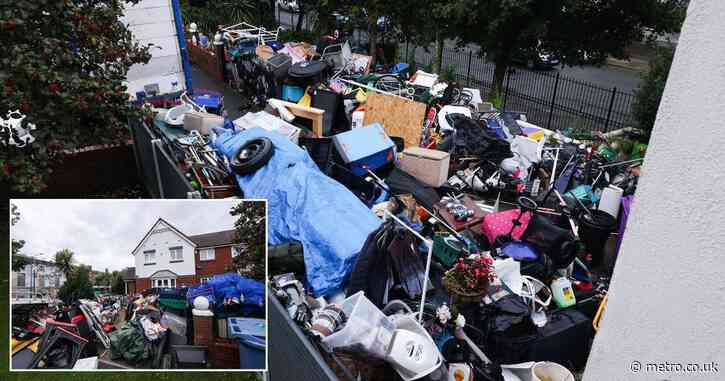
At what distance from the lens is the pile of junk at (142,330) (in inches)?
128

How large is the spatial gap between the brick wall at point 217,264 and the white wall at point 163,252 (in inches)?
2.1

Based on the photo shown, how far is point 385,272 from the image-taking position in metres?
6.06

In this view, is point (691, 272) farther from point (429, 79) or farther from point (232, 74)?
point (232, 74)

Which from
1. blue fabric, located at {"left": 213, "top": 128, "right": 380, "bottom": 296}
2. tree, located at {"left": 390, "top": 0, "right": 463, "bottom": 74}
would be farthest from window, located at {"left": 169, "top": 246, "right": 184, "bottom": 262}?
tree, located at {"left": 390, "top": 0, "right": 463, "bottom": 74}

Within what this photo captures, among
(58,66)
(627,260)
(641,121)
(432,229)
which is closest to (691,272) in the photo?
(627,260)

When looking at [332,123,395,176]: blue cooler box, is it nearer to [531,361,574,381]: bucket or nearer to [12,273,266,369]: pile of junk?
[531,361,574,381]: bucket

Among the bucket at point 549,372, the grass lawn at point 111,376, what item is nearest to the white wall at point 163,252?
the grass lawn at point 111,376

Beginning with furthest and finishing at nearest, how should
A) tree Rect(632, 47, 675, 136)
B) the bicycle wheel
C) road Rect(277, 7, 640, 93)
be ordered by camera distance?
road Rect(277, 7, 640, 93)
the bicycle wheel
tree Rect(632, 47, 675, 136)

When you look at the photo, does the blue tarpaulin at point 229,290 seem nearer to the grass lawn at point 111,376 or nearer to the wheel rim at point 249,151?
the grass lawn at point 111,376

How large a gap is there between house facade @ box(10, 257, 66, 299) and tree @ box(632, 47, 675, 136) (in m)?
12.3

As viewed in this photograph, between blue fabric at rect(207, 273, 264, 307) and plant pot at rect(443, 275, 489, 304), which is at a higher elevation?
blue fabric at rect(207, 273, 264, 307)

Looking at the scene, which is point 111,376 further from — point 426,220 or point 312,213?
point 426,220

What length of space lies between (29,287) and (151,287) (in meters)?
0.77

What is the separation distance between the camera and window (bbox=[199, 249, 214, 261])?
326cm
